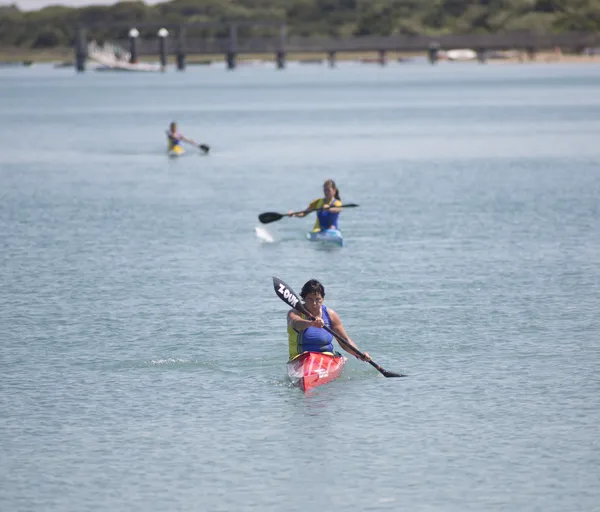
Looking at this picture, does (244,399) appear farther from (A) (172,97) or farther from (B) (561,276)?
(A) (172,97)

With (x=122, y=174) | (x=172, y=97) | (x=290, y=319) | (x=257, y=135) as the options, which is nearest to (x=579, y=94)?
(x=172, y=97)

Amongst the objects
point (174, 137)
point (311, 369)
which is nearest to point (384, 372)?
point (311, 369)

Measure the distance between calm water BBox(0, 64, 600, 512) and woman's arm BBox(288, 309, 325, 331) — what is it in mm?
1049

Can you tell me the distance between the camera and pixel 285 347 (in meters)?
25.1

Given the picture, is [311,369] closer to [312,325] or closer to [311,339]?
[311,339]

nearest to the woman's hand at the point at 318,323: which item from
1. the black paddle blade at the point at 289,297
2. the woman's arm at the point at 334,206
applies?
the black paddle blade at the point at 289,297

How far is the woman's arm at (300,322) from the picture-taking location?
70.1ft

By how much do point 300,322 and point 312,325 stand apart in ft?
0.67

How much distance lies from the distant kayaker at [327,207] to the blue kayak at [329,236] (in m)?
0.16

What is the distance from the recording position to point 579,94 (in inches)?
6206

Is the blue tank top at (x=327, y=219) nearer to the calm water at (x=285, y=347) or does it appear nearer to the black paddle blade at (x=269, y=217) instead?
the calm water at (x=285, y=347)

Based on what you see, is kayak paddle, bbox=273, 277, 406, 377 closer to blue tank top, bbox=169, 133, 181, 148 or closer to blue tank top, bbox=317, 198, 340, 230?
blue tank top, bbox=317, 198, 340, 230

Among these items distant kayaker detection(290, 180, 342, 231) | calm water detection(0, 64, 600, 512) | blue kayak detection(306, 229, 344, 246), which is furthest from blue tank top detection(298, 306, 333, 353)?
blue kayak detection(306, 229, 344, 246)

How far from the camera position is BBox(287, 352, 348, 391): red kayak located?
21.8m
